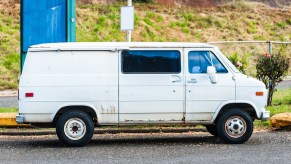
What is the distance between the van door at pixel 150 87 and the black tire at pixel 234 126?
0.74 meters

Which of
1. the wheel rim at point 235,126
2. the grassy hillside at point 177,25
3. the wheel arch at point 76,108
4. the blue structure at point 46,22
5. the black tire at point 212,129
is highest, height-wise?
the grassy hillside at point 177,25

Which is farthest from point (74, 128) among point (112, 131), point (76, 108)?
point (112, 131)

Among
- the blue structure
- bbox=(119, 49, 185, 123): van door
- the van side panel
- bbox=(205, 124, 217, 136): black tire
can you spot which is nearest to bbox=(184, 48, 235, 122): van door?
bbox=(119, 49, 185, 123): van door

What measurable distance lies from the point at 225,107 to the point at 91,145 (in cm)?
252

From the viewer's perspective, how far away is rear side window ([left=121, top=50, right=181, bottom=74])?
12.6m

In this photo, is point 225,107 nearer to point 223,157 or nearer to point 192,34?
point 223,157

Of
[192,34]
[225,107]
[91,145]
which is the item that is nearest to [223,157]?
[225,107]

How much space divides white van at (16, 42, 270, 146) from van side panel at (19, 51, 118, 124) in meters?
0.02

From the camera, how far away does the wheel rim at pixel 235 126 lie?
12750 mm

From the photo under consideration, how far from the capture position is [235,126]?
12.8 m

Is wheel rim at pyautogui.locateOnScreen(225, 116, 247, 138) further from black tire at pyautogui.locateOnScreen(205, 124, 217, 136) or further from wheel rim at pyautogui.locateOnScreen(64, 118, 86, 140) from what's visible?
wheel rim at pyautogui.locateOnScreen(64, 118, 86, 140)

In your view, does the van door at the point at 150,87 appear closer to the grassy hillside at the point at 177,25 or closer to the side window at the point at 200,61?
the side window at the point at 200,61

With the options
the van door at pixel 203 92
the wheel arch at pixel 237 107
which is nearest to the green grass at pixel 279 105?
the wheel arch at pixel 237 107

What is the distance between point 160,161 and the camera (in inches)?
420
